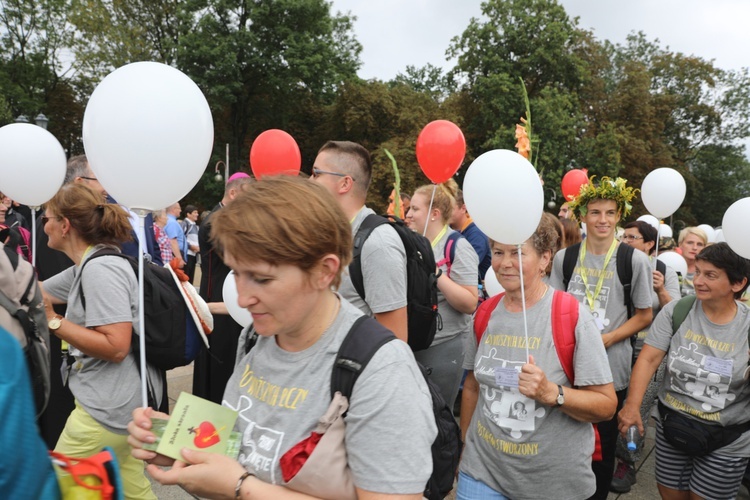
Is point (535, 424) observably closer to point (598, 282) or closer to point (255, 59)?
point (598, 282)

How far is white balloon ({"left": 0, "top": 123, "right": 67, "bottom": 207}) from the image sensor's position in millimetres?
3629

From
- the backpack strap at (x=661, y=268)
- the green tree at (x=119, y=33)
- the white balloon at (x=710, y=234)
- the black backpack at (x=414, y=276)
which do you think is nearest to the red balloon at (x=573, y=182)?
the white balloon at (x=710, y=234)

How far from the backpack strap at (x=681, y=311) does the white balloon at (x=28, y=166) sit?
13.7 feet

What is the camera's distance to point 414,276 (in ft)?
9.46

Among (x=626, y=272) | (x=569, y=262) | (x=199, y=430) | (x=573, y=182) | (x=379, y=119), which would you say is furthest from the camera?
(x=379, y=119)

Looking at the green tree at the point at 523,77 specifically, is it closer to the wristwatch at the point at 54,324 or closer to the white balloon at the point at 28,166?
the white balloon at the point at 28,166

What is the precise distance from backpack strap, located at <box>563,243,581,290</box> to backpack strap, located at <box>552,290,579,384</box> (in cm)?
166

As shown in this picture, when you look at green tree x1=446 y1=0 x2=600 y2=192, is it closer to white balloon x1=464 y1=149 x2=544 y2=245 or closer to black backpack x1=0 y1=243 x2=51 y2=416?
white balloon x1=464 y1=149 x2=544 y2=245

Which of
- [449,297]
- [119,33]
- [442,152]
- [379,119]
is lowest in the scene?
[449,297]

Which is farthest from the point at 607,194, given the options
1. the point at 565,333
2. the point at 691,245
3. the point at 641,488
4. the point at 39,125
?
the point at 39,125

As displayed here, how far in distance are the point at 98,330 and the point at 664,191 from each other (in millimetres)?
5178

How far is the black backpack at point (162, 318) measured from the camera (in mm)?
2525

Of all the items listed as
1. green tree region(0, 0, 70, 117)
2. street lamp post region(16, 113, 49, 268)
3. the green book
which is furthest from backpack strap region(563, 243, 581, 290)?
green tree region(0, 0, 70, 117)

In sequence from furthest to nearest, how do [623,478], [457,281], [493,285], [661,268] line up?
[661,268]
[493,285]
[623,478]
[457,281]
